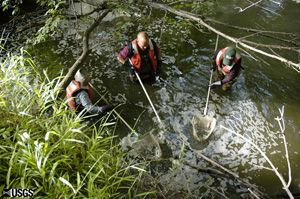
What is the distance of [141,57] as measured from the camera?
203 inches

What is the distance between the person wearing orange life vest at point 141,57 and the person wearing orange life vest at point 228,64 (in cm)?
171

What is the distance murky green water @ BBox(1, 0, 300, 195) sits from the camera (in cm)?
410

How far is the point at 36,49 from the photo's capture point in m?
6.50

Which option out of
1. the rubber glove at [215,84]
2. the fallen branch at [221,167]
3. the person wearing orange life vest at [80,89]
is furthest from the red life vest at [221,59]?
the person wearing orange life vest at [80,89]

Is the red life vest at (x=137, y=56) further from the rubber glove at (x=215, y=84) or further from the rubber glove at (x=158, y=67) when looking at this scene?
the rubber glove at (x=215, y=84)

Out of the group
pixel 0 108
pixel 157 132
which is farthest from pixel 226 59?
pixel 0 108

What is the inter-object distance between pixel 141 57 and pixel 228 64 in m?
2.34

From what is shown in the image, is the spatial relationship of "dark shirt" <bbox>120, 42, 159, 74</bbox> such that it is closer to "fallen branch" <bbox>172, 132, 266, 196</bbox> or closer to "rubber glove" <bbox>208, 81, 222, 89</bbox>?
"rubber glove" <bbox>208, 81, 222, 89</bbox>

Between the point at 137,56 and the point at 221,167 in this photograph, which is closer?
the point at 221,167

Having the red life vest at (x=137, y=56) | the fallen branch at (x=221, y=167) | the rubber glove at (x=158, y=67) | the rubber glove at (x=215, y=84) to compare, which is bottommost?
the fallen branch at (x=221, y=167)

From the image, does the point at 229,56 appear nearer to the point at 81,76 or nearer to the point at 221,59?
the point at 221,59

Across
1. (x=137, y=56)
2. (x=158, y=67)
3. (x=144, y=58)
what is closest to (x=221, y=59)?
(x=158, y=67)

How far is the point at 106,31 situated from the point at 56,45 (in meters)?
1.99

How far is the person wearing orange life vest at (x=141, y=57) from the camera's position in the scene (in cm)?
499
